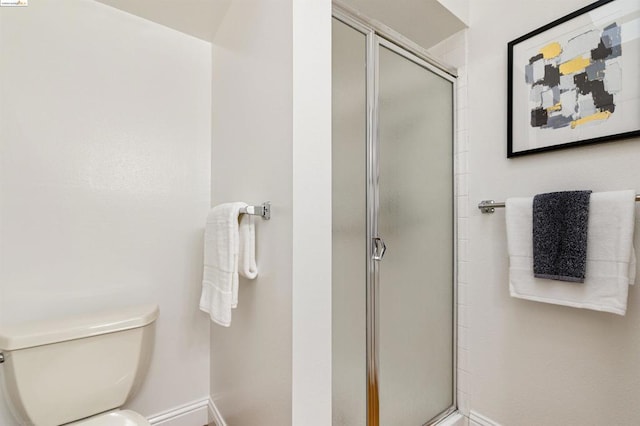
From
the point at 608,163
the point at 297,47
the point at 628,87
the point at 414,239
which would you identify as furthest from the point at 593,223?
the point at 297,47

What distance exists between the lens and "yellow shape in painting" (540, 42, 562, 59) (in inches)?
49.5

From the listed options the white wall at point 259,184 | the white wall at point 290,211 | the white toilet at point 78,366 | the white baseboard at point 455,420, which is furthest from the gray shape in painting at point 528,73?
the white toilet at point 78,366

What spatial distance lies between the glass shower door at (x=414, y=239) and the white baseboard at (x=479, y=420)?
12 cm

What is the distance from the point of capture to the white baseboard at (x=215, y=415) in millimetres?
1445

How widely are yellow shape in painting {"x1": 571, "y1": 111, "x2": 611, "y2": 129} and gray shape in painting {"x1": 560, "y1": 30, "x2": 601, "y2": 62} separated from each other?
→ 25 cm

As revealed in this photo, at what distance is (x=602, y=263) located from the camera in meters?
1.10

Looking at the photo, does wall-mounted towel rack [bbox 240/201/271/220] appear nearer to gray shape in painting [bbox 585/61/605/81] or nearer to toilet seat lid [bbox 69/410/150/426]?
toilet seat lid [bbox 69/410/150/426]

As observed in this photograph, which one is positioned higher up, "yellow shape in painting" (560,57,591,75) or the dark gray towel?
"yellow shape in painting" (560,57,591,75)

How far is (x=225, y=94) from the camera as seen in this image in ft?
4.75

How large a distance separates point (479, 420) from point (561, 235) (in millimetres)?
1043

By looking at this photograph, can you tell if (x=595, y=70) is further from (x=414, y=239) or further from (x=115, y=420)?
(x=115, y=420)

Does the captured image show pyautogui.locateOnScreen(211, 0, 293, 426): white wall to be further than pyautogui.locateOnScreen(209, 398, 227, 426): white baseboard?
No

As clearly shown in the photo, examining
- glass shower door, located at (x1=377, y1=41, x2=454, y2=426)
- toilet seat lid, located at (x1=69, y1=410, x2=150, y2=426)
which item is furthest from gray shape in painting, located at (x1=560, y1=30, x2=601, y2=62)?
toilet seat lid, located at (x1=69, y1=410, x2=150, y2=426)

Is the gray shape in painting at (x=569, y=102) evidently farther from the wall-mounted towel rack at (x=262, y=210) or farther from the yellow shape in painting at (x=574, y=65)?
the wall-mounted towel rack at (x=262, y=210)
